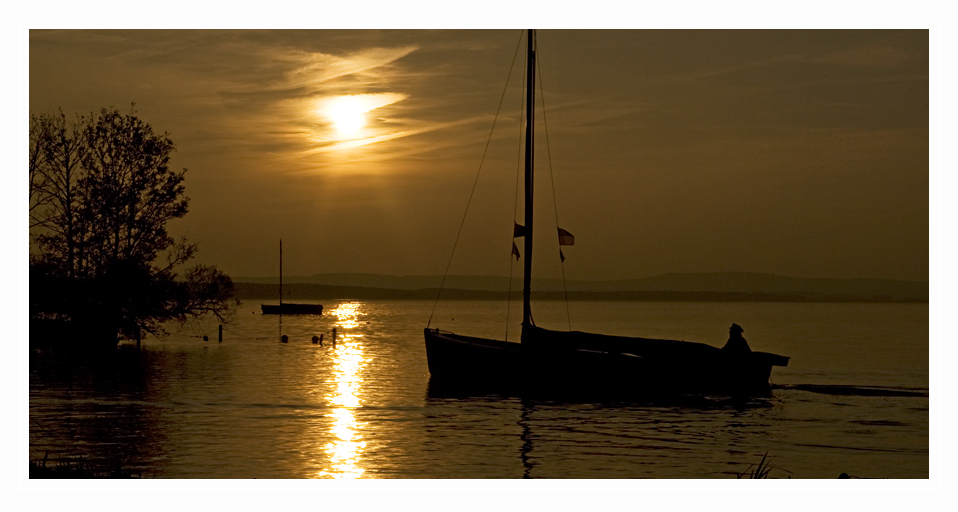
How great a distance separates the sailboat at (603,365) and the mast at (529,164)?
0.09 ft

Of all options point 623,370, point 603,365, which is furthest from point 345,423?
point 623,370

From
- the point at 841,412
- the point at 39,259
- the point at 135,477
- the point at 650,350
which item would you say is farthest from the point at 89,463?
the point at 39,259

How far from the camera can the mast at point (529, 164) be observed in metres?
28.7

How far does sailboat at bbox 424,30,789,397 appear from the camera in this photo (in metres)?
27.8

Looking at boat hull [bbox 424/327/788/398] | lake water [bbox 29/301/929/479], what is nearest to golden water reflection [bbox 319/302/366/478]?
lake water [bbox 29/301/929/479]

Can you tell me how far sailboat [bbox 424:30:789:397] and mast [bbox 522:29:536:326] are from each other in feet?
0.09

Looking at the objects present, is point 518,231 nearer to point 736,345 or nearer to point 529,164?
point 529,164

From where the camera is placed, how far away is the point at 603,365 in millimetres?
27781

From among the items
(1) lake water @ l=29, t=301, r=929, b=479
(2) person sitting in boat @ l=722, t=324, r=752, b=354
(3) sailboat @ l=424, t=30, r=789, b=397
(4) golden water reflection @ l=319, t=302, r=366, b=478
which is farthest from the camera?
(2) person sitting in boat @ l=722, t=324, r=752, b=354

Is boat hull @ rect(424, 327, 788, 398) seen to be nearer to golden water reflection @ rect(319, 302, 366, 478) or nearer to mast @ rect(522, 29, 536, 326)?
mast @ rect(522, 29, 536, 326)

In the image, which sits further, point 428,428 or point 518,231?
point 518,231

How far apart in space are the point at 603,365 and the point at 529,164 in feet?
19.3
